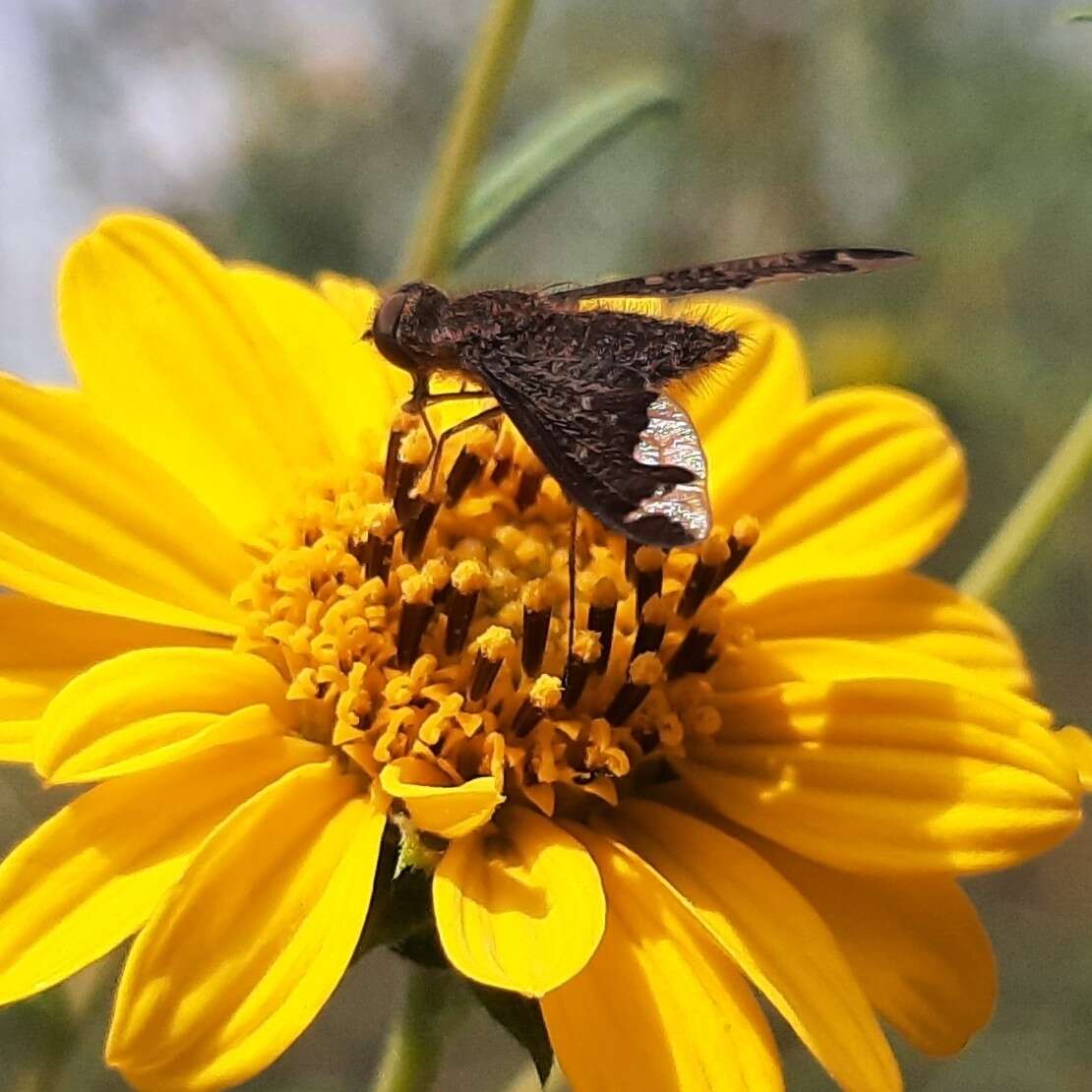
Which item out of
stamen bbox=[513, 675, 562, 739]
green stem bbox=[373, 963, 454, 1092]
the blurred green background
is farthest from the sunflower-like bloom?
the blurred green background

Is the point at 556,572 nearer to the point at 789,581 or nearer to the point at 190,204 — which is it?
the point at 789,581

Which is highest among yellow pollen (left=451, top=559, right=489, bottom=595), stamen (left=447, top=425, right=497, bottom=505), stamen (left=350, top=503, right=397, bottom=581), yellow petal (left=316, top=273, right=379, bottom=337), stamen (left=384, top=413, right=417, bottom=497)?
yellow petal (left=316, top=273, right=379, bottom=337)

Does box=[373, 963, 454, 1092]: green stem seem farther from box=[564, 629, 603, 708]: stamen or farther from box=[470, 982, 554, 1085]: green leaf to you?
box=[564, 629, 603, 708]: stamen

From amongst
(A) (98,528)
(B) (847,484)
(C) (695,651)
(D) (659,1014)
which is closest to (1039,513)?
(B) (847,484)

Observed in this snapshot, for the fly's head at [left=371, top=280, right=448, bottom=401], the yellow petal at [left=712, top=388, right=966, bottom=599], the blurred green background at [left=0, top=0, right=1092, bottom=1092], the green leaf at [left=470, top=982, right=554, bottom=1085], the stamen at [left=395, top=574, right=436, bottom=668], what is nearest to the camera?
the green leaf at [left=470, top=982, right=554, bottom=1085]

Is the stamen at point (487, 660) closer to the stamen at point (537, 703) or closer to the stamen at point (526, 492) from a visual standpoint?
the stamen at point (537, 703)

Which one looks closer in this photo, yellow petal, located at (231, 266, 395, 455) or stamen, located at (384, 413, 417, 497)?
stamen, located at (384, 413, 417, 497)

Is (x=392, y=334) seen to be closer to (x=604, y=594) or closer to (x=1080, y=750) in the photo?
(x=604, y=594)
